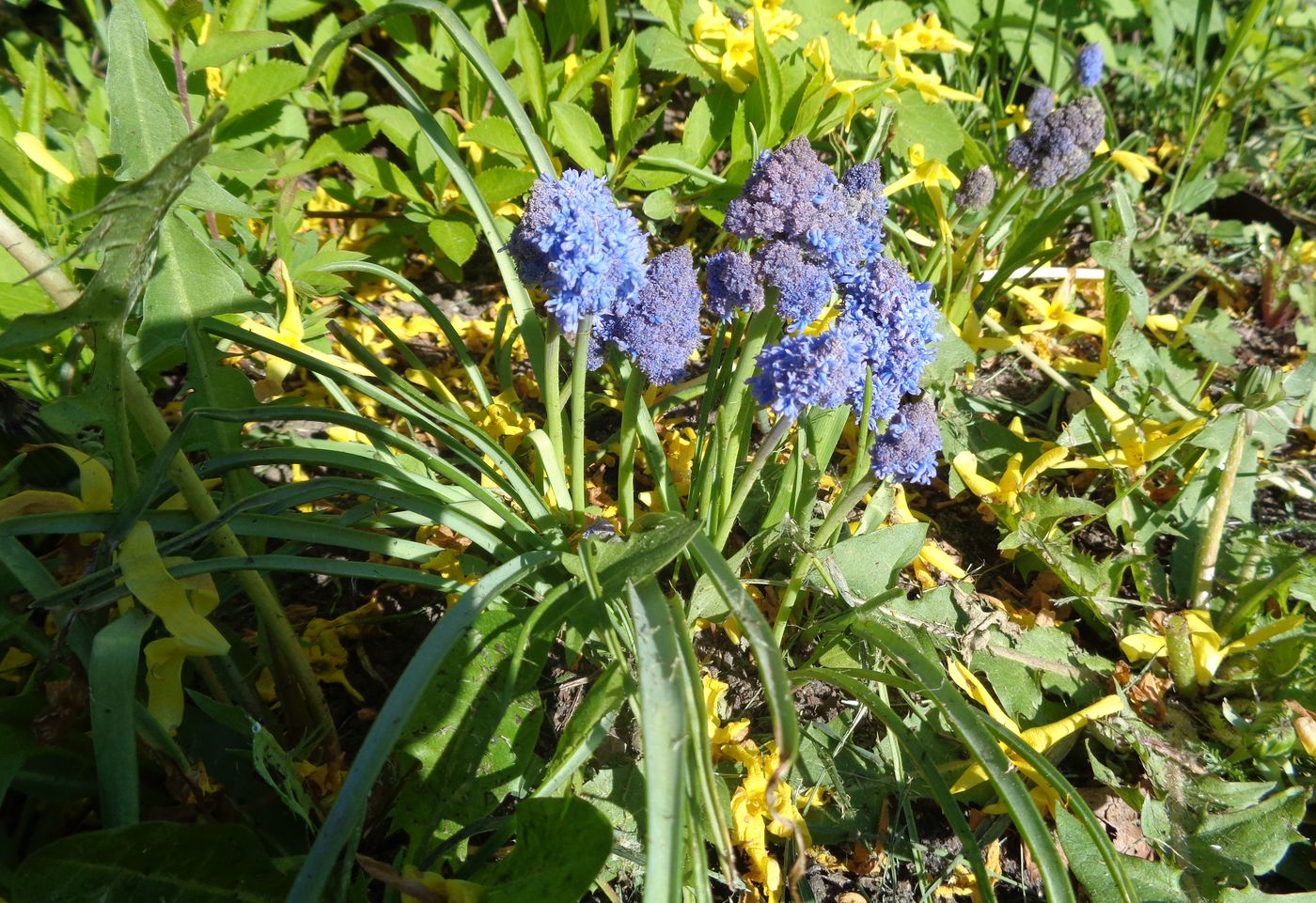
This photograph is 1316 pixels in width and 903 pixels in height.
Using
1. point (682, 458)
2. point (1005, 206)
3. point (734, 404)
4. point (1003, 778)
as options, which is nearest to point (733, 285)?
point (734, 404)

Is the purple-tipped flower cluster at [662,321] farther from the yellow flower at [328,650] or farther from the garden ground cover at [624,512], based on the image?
the yellow flower at [328,650]

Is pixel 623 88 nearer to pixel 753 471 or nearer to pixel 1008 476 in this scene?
pixel 753 471

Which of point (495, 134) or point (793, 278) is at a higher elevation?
point (495, 134)

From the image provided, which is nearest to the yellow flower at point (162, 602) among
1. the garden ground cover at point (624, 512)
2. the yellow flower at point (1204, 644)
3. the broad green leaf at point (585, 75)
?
the garden ground cover at point (624, 512)

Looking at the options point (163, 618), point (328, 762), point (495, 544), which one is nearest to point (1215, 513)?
point (495, 544)

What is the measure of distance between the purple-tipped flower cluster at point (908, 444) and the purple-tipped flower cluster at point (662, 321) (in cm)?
33

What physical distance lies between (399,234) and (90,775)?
1460mm

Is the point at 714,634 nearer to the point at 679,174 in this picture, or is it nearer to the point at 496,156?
the point at 679,174

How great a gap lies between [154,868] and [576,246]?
920 millimetres

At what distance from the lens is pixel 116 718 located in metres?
1.02

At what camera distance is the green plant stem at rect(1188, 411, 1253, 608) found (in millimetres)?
1659

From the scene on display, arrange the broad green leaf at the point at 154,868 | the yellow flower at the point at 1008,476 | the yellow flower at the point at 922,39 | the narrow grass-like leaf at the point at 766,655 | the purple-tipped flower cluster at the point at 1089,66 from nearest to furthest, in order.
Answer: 1. the narrow grass-like leaf at the point at 766,655
2. the broad green leaf at the point at 154,868
3. the yellow flower at the point at 1008,476
4. the yellow flower at the point at 922,39
5. the purple-tipped flower cluster at the point at 1089,66

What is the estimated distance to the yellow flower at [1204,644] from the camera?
157 centimetres

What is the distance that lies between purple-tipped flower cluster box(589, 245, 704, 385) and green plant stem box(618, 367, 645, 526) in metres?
0.09
